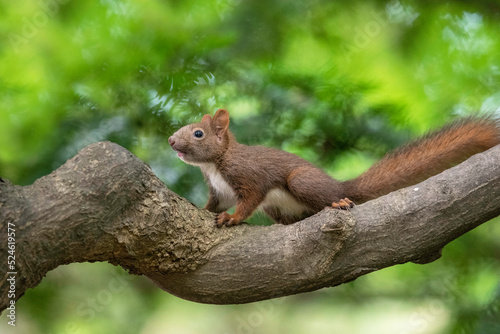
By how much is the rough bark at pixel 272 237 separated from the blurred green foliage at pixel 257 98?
68 centimetres

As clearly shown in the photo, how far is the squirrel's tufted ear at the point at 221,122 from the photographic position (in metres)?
3.02

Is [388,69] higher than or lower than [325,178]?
higher

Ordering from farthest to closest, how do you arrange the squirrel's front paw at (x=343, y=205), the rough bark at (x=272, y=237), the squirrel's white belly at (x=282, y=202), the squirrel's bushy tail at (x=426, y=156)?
the squirrel's white belly at (x=282, y=202)
the squirrel's bushy tail at (x=426, y=156)
the squirrel's front paw at (x=343, y=205)
the rough bark at (x=272, y=237)

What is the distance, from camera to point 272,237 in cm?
241

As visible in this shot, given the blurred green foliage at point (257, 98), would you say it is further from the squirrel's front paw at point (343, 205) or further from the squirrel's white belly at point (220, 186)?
the squirrel's front paw at point (343, 205)

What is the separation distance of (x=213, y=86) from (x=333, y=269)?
138cm

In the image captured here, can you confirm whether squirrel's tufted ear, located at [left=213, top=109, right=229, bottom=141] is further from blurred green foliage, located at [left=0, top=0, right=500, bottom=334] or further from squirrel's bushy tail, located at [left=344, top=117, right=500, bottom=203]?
squirrel's bushy tail, located at [left=344, top=117, right=500, bottom=203]

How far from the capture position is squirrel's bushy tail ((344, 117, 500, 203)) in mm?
2641

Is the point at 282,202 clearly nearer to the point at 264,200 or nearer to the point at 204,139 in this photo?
the point at 264,200

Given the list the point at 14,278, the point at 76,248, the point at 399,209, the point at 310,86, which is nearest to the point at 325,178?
the point at 399,209

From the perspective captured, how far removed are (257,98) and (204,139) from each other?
0.47m

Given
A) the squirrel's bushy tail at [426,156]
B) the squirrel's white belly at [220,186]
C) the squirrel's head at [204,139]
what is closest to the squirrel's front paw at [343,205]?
the squirrel's bushy tail at [426,156]

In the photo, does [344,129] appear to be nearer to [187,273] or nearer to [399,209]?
[399,209]

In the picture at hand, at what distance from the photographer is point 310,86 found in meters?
3.34
